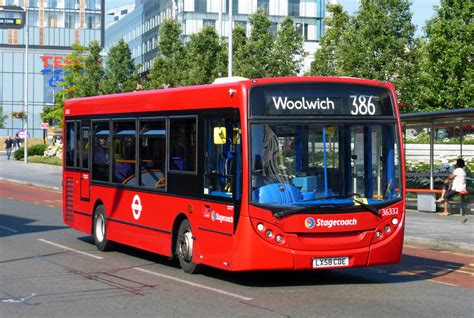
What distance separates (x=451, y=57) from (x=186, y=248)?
30.1 m

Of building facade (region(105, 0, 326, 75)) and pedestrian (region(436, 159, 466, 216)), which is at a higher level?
building facade (region(105, 0, 326, 75))

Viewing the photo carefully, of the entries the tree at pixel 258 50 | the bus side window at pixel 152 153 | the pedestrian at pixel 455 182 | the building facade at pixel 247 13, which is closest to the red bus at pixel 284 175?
the bus side window at pixel 152 153

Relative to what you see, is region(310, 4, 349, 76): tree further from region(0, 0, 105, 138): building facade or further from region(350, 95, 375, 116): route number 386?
region(0, 0, 105, 138): building facade

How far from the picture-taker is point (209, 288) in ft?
42.0

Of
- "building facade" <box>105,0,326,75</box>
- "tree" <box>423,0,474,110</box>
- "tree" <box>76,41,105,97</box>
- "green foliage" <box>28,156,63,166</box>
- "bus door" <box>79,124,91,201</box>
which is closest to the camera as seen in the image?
"bus door" <box>79,124,91,201</box>

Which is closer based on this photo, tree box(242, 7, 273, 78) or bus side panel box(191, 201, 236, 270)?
bus side panel box(191, 201, 236, 270)

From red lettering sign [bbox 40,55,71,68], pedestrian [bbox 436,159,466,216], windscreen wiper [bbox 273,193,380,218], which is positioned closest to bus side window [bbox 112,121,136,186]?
windscreen wiper [bbox 273,193,380,218]

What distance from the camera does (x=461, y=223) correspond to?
2431cm

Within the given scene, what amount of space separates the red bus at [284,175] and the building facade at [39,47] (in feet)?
380

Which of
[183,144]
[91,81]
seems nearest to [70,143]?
[183,144]

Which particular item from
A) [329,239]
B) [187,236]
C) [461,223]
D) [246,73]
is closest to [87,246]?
[187,236]

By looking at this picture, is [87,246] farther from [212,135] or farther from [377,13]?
[377,13]

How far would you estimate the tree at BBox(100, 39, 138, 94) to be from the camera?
67.6 meters

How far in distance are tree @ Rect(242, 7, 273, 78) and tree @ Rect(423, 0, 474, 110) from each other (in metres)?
8.28
